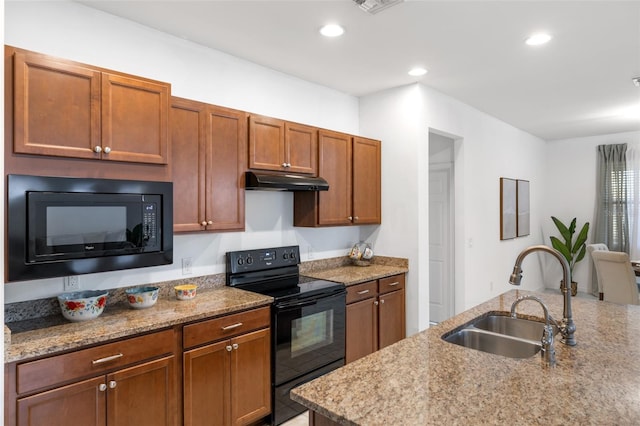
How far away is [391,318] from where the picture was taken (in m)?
A: 3.69

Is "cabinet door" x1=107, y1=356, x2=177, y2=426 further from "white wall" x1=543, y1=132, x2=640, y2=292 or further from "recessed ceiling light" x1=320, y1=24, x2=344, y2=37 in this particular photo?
"white wall" x1=543, y1=132, x2=640, y2=292

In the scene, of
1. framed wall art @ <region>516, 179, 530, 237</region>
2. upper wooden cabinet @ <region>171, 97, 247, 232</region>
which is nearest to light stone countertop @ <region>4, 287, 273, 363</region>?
upper wooden cabinet @ <region>171, 97, 247, 232</region>

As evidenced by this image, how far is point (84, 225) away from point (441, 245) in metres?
4.10

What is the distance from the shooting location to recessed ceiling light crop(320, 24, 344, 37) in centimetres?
264

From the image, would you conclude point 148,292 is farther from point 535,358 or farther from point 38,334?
point 535,358

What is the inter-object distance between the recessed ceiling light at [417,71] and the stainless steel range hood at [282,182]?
1270 mm

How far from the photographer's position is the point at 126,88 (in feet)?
7.09

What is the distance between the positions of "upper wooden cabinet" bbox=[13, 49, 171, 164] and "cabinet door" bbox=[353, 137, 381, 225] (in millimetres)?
1949

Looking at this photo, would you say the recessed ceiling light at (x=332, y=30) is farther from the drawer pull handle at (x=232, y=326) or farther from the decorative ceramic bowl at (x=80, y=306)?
the decorative ceramic bowl at (x=80, y=306)

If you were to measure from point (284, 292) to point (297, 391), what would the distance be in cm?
154

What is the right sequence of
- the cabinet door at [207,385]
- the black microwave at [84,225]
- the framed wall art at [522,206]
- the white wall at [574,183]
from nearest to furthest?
the black microwave at [84,225], the cabinet door at [207,385], the framed wall art at [522,206], the white wall at [574,183]

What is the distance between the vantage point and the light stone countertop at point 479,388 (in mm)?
1118

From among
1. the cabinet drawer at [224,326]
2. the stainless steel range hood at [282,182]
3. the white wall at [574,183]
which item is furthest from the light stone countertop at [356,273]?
the white wall at [574,183]

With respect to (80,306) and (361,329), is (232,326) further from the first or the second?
(361,329)
